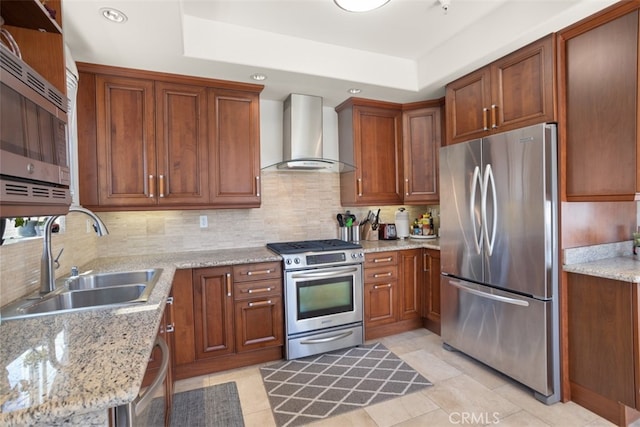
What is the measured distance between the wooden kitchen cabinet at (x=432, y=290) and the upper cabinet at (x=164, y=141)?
5.79 ft

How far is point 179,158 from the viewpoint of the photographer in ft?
8.57

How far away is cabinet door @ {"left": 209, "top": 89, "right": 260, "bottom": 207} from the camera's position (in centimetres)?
272

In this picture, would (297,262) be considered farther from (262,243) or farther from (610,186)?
(610,186)

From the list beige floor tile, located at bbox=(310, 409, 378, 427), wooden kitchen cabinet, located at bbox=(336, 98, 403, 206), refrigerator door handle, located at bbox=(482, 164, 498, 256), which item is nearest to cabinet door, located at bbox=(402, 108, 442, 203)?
wooden kitchen cabinet, located at bbox=(336, 98, 403, 206)

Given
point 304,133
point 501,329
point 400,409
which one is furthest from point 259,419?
point 304,133

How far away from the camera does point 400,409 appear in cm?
203

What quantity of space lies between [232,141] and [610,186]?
268 cm

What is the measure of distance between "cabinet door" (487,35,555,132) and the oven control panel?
1.52 metres

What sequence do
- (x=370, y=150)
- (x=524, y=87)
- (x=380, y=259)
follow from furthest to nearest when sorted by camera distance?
(x=370, y=150)
(x=380, y=259)
(x=524, y=87)

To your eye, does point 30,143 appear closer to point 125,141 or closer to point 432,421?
point 125,141

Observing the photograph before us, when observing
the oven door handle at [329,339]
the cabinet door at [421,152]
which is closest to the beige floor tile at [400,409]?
the oven door handle at [329,339]

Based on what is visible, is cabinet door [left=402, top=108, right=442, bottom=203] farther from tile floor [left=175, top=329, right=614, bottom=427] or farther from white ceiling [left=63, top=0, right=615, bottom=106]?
tile floor [left=175, top=329, right=614, bottom=427]

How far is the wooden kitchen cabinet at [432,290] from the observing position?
122 inches

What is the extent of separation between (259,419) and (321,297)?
1051 millimetres
